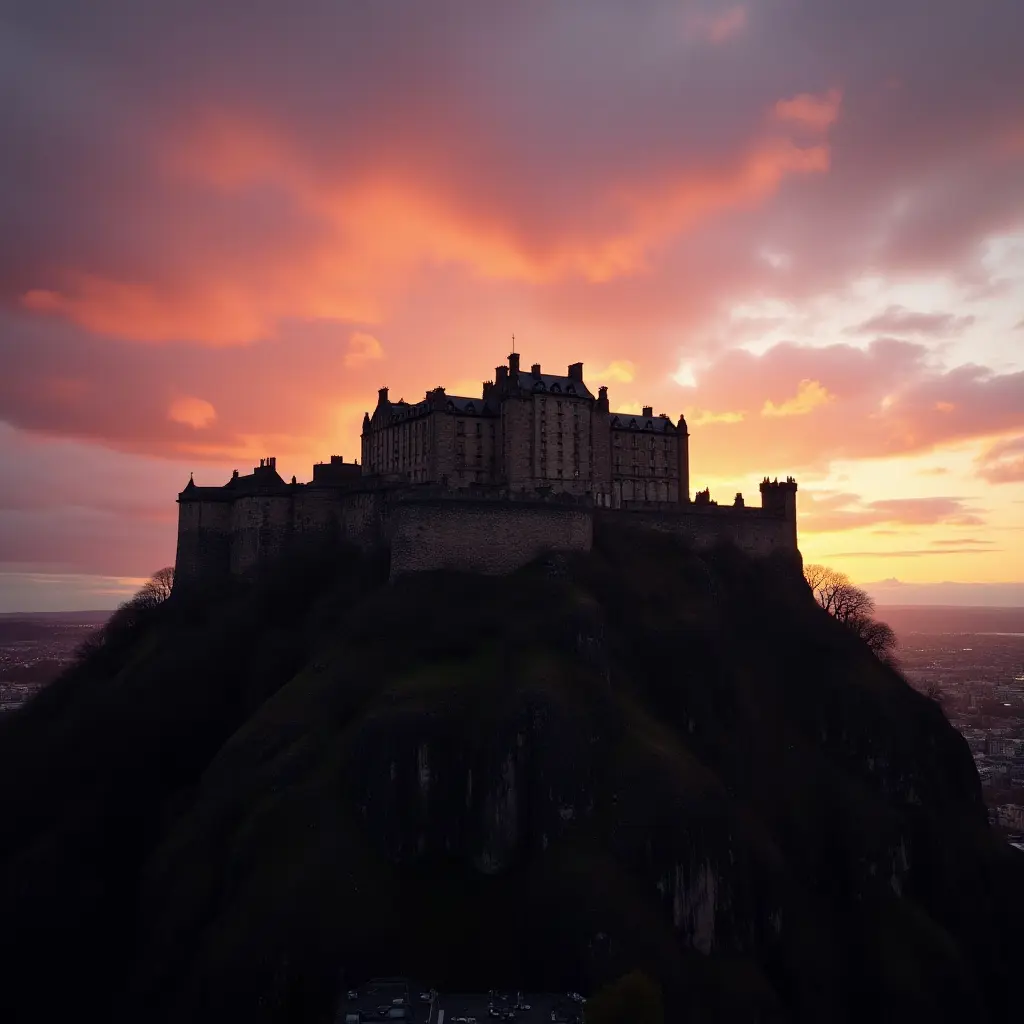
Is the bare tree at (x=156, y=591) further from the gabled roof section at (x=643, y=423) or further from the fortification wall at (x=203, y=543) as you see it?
the gabled roof section at (x=643, y=423)

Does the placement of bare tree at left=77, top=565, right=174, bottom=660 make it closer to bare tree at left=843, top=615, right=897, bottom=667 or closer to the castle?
the castle

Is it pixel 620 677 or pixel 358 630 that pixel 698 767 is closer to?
pixel 620 677

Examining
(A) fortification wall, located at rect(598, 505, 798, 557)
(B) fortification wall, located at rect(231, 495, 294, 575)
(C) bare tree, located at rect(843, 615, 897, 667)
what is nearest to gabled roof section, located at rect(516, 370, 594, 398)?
(A) fortification wall, located at rect(598, 505, 798, 557)


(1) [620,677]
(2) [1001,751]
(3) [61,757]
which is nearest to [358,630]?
(1) [620,677]

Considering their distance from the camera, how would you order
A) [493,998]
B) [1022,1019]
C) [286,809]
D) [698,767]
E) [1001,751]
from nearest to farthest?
[493,998] < [286,809] < [698,767] < [1022,1019] < [1001,751]

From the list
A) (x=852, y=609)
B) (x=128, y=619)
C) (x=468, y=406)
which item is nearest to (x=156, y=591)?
(x=128, y=619)

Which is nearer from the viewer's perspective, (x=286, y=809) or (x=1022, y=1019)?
(x=286, y=809)
